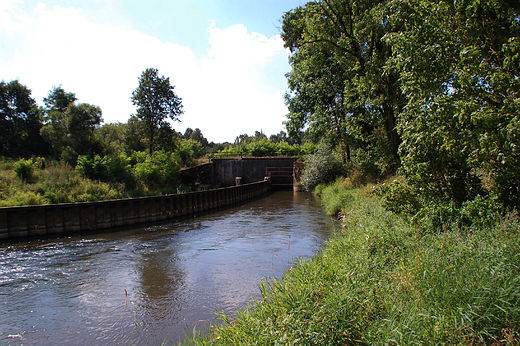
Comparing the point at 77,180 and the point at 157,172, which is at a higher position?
the point at 157,172

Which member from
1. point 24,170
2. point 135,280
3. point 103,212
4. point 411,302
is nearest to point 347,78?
point 103,212

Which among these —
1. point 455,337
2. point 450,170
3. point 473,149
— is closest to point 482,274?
point 455,337

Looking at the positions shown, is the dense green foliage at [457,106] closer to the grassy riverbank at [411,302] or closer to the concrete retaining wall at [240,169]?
the grassy riverbank at [411,302]

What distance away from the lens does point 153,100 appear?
3762 centimetres

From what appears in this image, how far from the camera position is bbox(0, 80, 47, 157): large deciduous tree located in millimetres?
28984

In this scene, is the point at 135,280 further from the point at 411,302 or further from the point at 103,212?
the point at 103,212

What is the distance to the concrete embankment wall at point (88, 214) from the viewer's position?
559 inches

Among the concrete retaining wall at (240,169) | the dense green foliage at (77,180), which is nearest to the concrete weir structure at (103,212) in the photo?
the dense green foliage at (77,180)

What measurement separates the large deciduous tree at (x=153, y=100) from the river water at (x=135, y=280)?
2534 cm

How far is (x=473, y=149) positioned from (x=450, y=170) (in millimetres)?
1114

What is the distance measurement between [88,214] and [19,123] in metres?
21.5

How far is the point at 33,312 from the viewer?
273 inches

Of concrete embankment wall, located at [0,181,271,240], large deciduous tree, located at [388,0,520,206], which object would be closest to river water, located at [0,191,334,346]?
concrete embankment wall, located at [0,181,271,240]

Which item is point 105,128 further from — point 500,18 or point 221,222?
point 500,18
